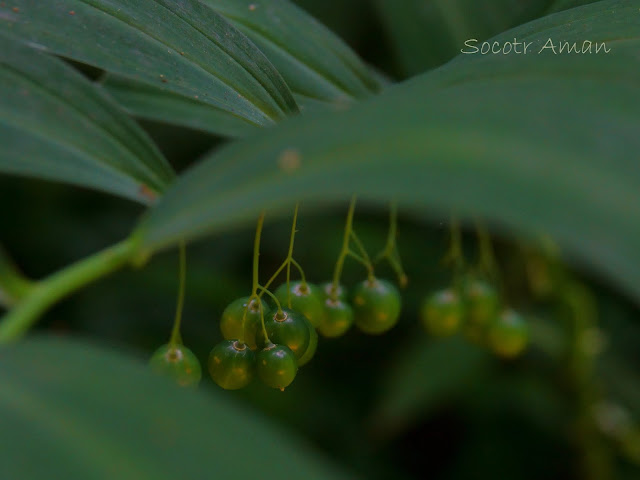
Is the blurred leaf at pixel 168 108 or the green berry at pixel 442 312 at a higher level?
the blurred leaf at pixel 168 108

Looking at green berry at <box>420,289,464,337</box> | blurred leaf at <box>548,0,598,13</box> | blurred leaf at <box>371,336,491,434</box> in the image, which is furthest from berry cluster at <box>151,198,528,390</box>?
blurred leaf at <box>371,336,491,434</box>

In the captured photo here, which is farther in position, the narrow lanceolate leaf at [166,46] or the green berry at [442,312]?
the green berry at [442,312]

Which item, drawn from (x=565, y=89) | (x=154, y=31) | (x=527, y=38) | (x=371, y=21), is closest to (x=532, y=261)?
(x=371, y=21)

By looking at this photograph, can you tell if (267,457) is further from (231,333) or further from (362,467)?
(362,467)

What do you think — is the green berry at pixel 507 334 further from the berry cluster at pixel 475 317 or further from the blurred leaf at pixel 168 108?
the blurred leaf at pixel 168 108

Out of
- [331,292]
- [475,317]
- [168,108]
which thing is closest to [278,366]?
[331,292]

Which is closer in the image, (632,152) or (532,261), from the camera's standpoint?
(632,152)

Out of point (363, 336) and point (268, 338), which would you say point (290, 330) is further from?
point (363, 336)

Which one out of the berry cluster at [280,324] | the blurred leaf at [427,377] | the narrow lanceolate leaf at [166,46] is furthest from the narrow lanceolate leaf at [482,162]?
the blurred leaf at [427,377]

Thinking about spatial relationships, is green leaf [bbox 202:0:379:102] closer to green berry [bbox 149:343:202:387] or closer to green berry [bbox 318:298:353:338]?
green berry [bbox 318:298:353:338]
